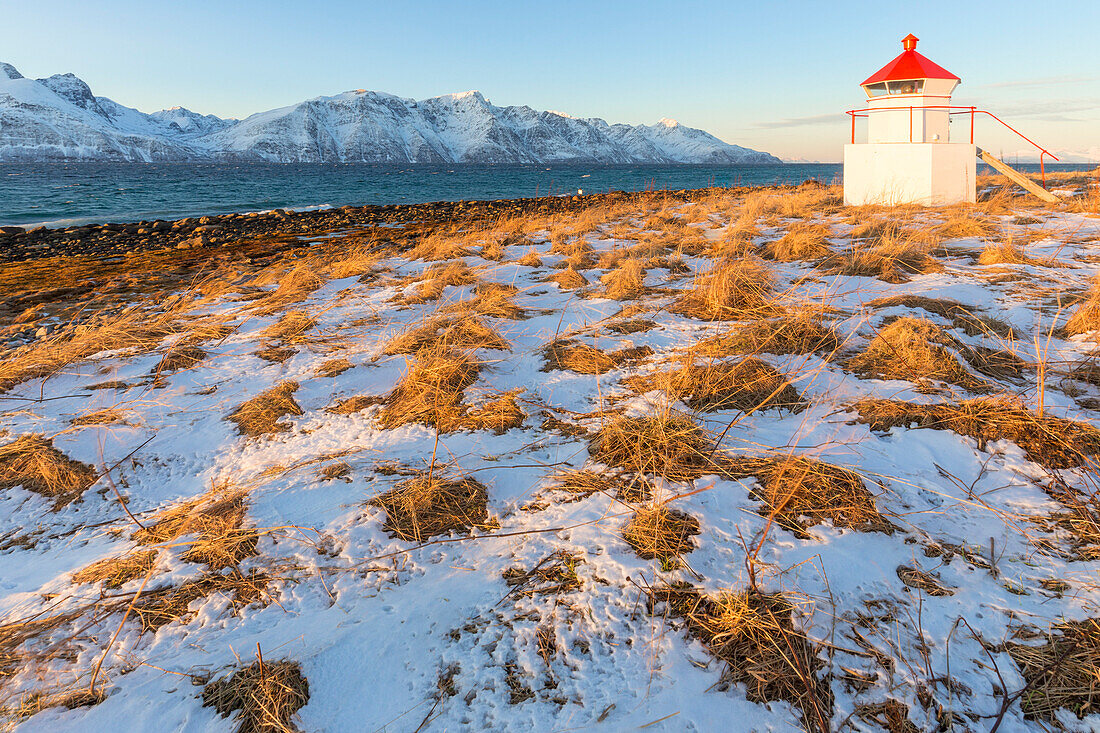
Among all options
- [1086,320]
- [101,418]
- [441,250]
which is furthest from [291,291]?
[1086,320]

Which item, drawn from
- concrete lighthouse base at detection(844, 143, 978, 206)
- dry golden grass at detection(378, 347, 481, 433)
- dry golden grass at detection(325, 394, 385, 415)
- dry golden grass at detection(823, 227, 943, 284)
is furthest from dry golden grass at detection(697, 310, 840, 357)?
concrete lighthouse base at detection(844, 143, 978, 206)

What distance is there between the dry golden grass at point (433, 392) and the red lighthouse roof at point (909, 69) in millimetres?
11921

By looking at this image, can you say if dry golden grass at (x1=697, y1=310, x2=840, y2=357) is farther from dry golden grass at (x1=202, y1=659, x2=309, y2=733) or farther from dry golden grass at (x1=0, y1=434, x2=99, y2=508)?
dry golden grass at (x1=0, y1=434, x2=99, y2=508)

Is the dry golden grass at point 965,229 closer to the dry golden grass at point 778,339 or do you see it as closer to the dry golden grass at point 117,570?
the dry golden grass at point 778,339

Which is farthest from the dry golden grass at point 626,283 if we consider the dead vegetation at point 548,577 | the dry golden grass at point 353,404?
the dead vegetation at point 548,577

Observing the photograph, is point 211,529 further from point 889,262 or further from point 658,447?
point 889,262

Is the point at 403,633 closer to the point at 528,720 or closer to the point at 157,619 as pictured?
the point at 528,720

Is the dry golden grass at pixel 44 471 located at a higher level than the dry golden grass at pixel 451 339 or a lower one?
lower

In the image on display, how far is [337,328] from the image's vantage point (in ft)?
16.6

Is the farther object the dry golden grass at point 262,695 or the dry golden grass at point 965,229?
the dry golden grass at point 965,229

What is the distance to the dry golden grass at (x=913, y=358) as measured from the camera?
325 cm

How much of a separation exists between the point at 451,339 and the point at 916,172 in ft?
36.6

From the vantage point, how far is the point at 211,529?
222 cm

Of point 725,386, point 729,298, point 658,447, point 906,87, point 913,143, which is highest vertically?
point 906,87
